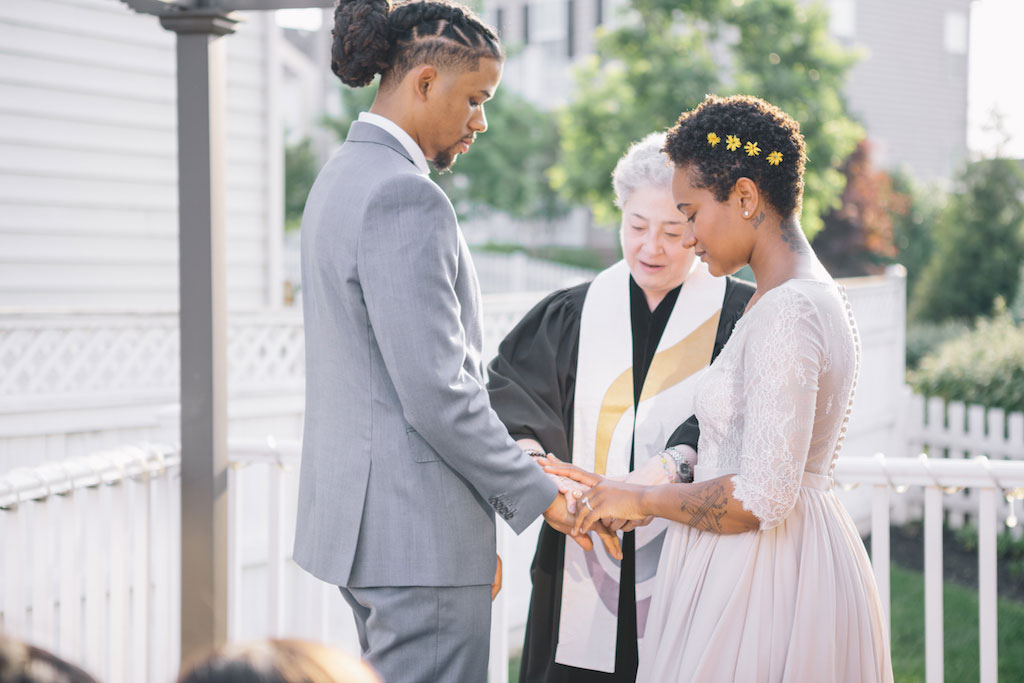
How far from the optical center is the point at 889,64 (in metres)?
24.2

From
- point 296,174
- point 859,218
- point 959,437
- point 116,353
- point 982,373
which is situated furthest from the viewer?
point 296,174

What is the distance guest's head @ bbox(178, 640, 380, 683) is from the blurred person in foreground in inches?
59.9

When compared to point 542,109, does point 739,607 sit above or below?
below

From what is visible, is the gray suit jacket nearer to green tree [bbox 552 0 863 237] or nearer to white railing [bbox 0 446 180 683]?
white railing [bbox 0 446 180 683]

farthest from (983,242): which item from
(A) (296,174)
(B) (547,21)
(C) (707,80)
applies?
(A) (296,174)

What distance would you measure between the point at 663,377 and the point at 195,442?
147 centimetres

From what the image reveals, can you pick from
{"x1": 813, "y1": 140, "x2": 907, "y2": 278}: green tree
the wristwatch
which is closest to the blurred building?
{"x1": 813, "y1": 140, "x2": 907, "y2": 278}: green tree

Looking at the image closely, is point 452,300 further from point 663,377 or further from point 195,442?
point 195,442

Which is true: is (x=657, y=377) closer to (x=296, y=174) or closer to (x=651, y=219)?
(x=651, y=219)

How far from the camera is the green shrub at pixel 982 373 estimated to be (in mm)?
8703

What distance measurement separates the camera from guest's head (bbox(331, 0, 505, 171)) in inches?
80.3

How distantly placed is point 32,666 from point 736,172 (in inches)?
63.6

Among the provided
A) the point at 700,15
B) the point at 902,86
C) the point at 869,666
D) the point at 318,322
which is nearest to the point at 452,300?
the point at 318,322

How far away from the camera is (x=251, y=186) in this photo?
883 centimetres
